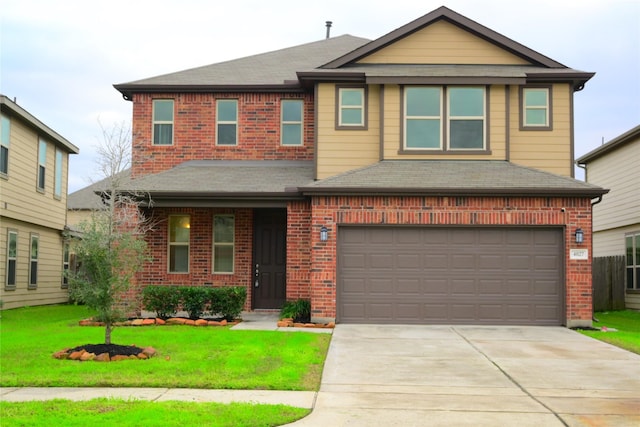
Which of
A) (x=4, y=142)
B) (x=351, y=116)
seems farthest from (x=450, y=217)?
(x=4, y=142)

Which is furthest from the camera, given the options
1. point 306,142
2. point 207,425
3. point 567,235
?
point 306,142

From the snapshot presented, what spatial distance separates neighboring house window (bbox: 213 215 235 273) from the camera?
59.7 ft

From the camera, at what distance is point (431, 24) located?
708 inches

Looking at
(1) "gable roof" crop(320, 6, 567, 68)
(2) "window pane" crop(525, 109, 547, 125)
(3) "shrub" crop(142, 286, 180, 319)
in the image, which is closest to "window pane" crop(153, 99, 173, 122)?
(1) "gable roof" crop(320, 6, 567, 68)

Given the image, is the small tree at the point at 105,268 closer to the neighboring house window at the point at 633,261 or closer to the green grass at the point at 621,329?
the green grass at the point at 621,329

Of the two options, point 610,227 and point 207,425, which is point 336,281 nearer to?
point 207,425

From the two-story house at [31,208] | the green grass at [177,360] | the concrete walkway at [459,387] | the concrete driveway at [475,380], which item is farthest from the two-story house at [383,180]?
the two-story house at [31,208]

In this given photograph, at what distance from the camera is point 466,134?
17031mm

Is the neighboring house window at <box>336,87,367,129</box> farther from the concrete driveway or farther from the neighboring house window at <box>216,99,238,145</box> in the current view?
the concrete driveway

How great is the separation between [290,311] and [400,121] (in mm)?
5233

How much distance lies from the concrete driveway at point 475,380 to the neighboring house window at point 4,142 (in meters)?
11.2

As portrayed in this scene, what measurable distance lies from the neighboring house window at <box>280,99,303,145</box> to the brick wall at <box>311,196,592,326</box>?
162 inches

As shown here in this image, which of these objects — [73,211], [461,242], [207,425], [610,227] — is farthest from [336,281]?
[73,211]

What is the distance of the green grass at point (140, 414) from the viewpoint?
7.02m
